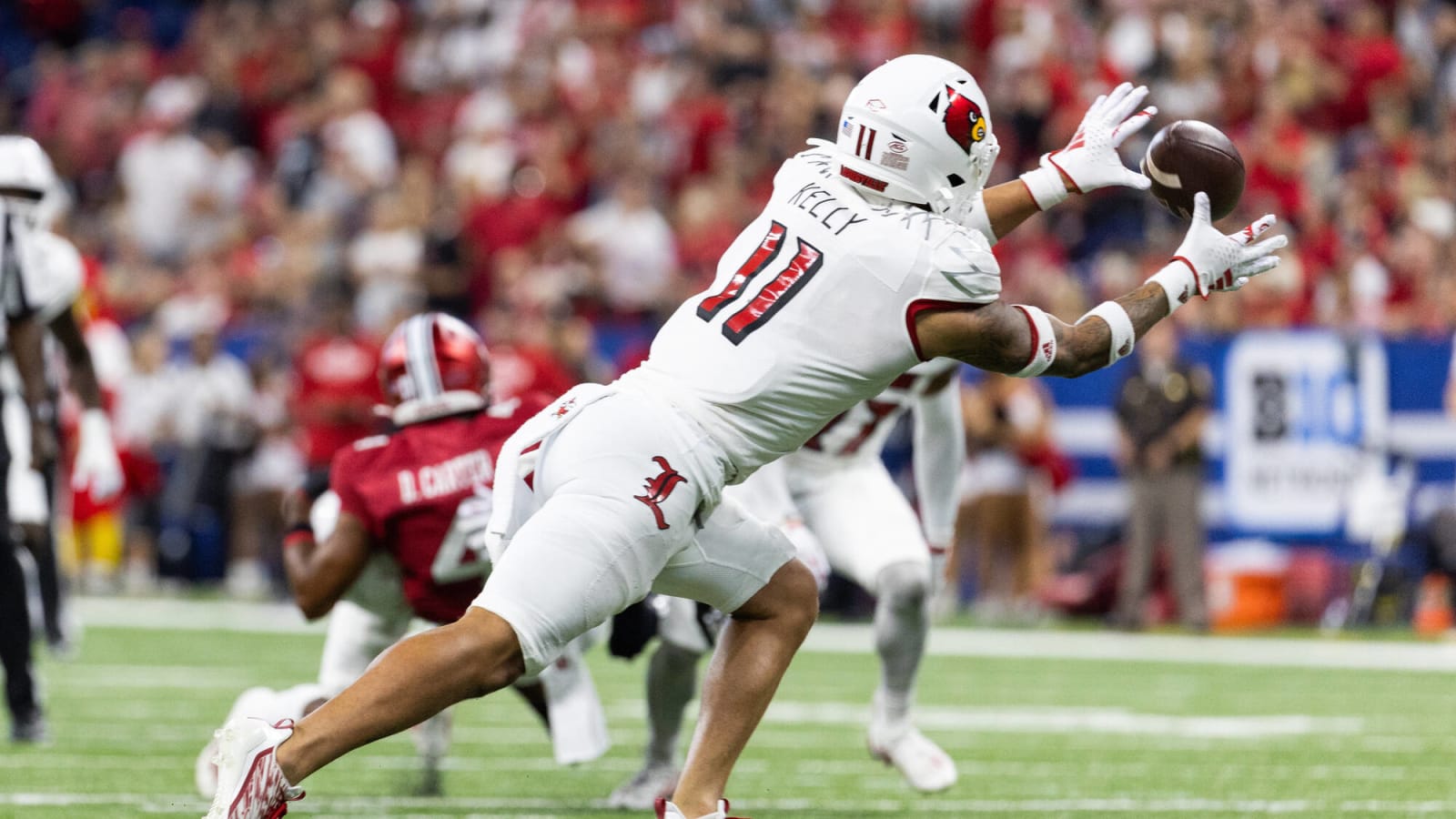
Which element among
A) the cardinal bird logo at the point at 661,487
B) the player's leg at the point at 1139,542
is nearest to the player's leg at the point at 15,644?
the cardinal bird logo at the point at 661,487

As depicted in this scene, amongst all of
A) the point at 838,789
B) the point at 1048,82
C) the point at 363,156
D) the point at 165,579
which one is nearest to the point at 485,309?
the point at 363,156

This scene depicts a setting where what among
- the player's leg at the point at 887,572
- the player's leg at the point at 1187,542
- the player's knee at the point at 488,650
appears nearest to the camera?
the player's knee at the point at 488,650

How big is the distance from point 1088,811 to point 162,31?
53.3ft

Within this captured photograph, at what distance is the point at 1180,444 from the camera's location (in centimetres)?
1273

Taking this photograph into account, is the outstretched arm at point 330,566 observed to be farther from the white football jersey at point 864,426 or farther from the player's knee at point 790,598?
the white football jersey at point 864,426

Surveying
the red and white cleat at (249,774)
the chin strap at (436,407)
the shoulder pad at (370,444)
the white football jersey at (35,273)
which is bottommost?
the white football jersey at (35,273)

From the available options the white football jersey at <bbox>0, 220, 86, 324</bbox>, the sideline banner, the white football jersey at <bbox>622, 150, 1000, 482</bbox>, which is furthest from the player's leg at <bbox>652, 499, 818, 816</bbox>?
the sideline banner

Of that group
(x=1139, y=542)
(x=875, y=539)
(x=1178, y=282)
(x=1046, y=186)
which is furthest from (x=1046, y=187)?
(x=1139, y=542)

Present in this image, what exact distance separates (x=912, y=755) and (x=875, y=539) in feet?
2.52

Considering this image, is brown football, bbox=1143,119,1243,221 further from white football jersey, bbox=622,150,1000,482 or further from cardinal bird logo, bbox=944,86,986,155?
white football jersey, bbox=622,150,1000,482

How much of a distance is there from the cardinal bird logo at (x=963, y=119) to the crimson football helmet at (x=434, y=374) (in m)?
1.87

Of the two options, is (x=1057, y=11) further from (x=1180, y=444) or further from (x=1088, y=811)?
(x=1088, y=811)

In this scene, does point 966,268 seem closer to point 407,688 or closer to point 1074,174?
point 1074,174

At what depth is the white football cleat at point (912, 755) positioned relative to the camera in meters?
6.09
